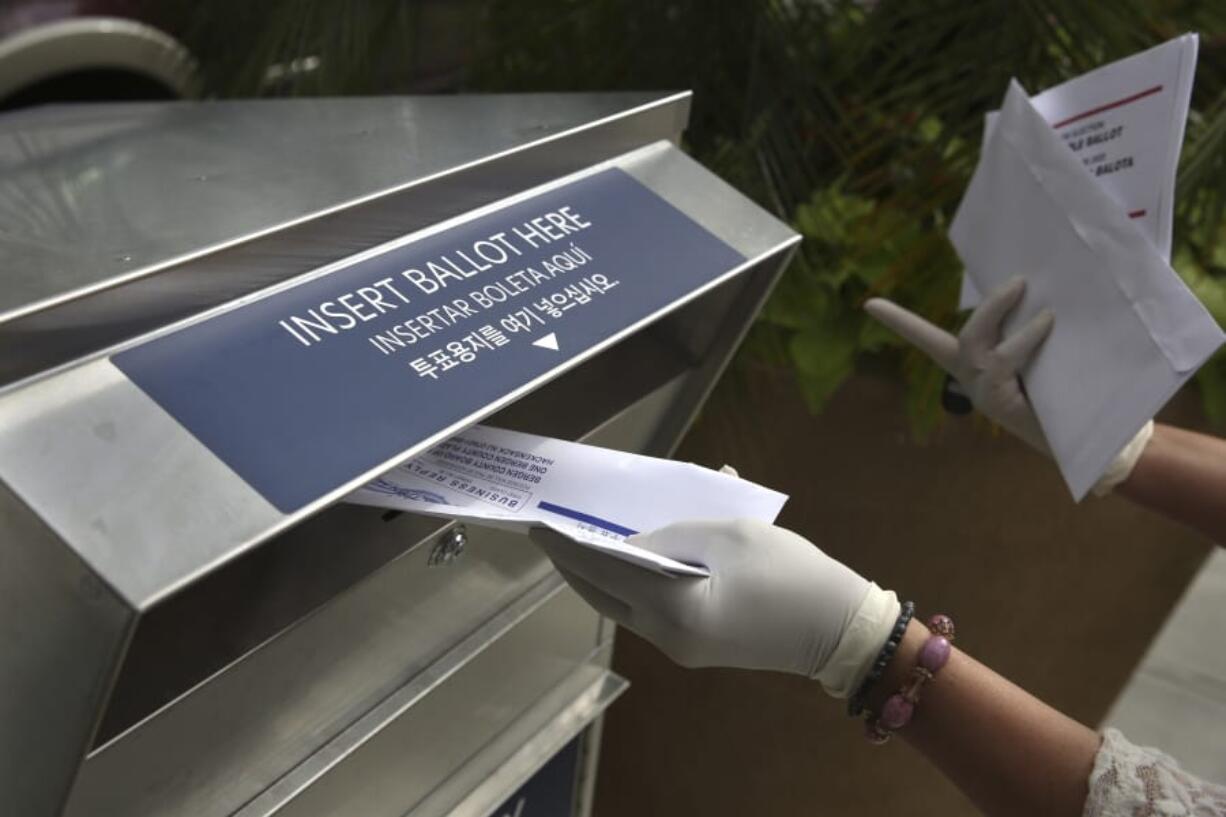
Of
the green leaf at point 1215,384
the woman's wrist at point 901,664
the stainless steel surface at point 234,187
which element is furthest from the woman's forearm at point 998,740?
the green leaf at point 1215,384

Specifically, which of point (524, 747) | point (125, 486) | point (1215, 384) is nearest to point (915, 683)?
point (524, 747)

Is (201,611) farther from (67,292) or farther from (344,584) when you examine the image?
(67,292)

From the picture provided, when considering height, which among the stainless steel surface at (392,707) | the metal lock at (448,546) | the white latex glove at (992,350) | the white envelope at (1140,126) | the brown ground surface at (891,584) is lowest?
the brown ground surface at (891,584)

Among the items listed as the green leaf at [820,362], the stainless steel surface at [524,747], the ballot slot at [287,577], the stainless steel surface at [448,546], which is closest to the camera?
the ballot slot at [287,577]

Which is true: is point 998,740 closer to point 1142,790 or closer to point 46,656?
point 1142,790

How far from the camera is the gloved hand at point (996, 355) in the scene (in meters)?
0.92

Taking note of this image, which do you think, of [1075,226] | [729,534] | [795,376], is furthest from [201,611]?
[795,376]

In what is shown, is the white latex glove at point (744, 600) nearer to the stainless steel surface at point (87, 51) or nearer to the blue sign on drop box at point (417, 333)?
the blue sign on drop box at point (417, 333)

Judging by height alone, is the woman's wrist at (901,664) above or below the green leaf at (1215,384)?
below

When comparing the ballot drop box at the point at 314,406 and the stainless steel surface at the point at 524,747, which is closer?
the ballot drop box at the point at 314,406

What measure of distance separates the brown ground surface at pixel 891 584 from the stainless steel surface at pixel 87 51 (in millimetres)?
1038

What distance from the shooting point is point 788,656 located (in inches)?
28.5

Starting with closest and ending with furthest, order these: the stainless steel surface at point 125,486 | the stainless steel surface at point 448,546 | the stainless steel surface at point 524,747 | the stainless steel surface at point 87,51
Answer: the stainless steel surface at point 125,486 → the stainless steel surface at point 448,546 → the stainless steel surface at point 524,747 → the stainless steel surface at point 87,51

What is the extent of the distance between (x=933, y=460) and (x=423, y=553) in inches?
29.0
